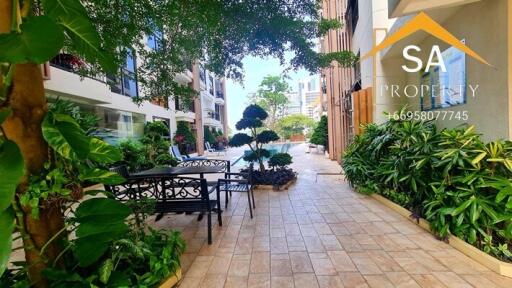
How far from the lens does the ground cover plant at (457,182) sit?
93.2 inches

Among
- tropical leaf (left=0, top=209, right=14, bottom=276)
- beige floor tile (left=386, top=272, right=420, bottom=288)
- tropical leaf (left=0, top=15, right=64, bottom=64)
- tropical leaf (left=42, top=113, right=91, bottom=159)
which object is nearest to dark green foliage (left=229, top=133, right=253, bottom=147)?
beige floor tile (left=386, top=272, right=420, bottom=288)

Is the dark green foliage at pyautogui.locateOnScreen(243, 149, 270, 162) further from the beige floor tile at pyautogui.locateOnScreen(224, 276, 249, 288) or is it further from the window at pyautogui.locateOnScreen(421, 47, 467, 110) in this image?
the beige floor tile at pyautogui.locateOnScreen(224, 276, 249, 288)

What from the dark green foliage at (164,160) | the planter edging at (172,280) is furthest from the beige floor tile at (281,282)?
the dark green foliage at (164,160)

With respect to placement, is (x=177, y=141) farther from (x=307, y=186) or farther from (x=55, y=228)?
(x=55, y=228)

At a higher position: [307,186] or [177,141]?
[177,141]

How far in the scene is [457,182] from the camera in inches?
107

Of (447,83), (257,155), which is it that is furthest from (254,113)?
(447,83)

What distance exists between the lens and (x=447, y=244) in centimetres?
268

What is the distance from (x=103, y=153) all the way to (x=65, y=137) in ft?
0.83

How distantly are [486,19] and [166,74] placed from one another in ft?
14.6

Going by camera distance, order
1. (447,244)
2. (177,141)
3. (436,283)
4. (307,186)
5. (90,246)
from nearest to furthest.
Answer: (90,246) → (436,283) → (447,244) → (307,186) → (177,141)

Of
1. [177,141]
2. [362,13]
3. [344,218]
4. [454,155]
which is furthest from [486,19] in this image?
[177,141]

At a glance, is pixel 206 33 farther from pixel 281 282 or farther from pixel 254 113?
pixel 281 282

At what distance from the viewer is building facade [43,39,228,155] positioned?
6.13 meters
